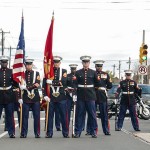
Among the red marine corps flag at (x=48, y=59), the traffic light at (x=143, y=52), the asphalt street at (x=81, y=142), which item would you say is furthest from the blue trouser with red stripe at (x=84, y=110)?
the traffic light at (x=143, y=52)

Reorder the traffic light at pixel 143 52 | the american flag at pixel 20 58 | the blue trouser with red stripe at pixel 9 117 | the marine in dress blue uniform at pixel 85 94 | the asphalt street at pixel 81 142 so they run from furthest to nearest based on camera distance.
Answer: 1. the traffic light at pixel 143 52
2. the marine in dress blue uniform at pixel 85 94
3. the blue trouser with red stripe at pixel 9 117
4. the american flag at pixel 20 58
5. the asphalt street at pixel 81 142

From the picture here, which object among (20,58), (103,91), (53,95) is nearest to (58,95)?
(53,95)

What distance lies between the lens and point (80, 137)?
52.7 ft

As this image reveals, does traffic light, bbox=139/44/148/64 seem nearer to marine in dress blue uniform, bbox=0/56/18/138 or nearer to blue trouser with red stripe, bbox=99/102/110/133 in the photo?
blue trouser with red stripe, bbox=99/102/110/133

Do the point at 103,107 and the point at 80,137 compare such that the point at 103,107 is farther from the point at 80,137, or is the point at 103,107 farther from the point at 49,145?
the point at 49,145

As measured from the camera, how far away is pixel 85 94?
1614 cm

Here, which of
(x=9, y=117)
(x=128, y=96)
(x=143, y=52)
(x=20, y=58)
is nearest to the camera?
(x=9, y=117)

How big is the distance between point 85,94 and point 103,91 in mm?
1173

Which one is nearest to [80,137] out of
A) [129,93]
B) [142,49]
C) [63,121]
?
[63,121]

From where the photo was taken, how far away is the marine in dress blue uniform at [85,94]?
16.0m

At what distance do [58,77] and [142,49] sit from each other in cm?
1563

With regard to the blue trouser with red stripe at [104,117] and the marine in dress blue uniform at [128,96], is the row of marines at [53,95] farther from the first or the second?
the marine in dress blue uniform at [128,96]

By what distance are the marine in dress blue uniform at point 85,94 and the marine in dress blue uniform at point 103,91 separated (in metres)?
0.72

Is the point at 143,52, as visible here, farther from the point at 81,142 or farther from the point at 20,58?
the point at 81,142
